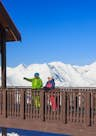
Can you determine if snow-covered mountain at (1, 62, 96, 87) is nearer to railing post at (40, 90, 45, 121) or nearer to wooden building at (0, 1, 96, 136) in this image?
wooden building at (0, 1, 96, 136)

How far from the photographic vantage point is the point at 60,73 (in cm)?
18588

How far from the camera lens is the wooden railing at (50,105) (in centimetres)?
1850

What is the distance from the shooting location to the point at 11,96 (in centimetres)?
2094

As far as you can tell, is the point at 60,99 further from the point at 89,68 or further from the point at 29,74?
the point at 89,68

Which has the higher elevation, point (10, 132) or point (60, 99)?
point (60, 99)

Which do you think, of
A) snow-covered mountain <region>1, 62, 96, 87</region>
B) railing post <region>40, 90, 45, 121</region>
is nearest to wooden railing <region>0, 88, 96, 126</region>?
railing post <region>40, 90, 45, 121</region>

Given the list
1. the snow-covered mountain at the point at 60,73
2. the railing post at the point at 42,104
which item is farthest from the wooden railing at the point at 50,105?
the snow-covered mountain at the point at 60,73

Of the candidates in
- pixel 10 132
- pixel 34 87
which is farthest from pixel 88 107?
pixel 10 132

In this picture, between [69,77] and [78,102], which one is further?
[69,77]

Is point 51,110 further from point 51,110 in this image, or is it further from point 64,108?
point 64,108

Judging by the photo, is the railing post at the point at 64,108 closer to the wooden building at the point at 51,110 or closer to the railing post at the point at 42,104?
the wooden building at the point at 51,110

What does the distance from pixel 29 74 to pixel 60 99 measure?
136 meters

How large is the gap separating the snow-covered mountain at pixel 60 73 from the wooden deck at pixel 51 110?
110 meters

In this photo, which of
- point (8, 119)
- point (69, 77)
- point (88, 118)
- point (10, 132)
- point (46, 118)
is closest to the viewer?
point (88, 118)
